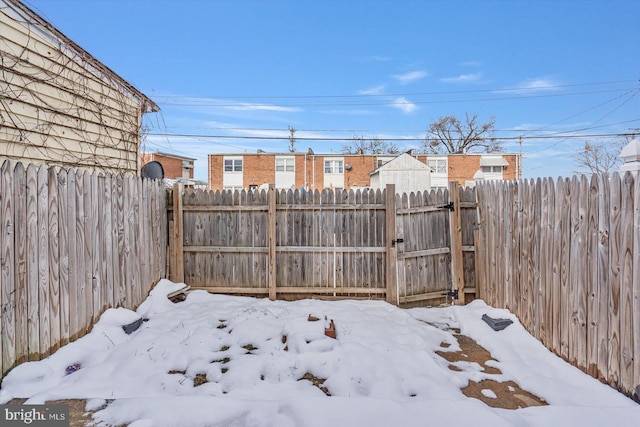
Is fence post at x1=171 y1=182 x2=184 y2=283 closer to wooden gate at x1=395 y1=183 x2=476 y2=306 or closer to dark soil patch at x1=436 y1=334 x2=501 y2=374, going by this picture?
wooden gate at x1=395 y1=183 x2=476 y2=306

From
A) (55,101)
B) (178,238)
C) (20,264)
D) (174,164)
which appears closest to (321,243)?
(178,238)

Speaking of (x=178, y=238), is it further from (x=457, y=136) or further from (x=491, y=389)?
(x=457, y=136)

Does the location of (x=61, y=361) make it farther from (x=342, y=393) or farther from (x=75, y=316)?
(x=342, y=393)

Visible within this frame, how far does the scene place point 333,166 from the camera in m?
29.5

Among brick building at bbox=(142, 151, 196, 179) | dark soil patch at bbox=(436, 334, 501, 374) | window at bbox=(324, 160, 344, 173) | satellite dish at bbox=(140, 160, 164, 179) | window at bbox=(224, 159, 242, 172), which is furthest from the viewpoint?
brick building at bbox=(142, 151, 196, 179)

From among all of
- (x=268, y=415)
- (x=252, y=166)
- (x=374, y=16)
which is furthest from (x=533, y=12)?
(x=252, y=166)

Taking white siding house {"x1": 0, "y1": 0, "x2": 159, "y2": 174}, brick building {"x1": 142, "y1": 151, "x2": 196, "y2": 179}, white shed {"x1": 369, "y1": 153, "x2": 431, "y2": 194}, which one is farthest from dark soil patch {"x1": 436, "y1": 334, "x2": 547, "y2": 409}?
brick building {"x1": 142, "y1": 151, "x2": 196, "y2": 179}

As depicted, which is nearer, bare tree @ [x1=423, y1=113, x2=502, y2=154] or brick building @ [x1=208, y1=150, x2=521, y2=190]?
brick building @ [x1=208, y1=150, x2=521, y2=190]

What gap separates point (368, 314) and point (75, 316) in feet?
10.5

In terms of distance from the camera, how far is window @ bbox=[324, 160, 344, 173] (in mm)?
29359

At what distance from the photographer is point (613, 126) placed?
25.2 m

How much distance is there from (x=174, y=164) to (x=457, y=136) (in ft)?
96.1

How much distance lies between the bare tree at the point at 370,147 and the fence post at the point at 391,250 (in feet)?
107

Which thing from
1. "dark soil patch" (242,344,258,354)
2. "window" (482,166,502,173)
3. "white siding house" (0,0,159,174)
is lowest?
"dark soil patch" (242,344,258,354)
